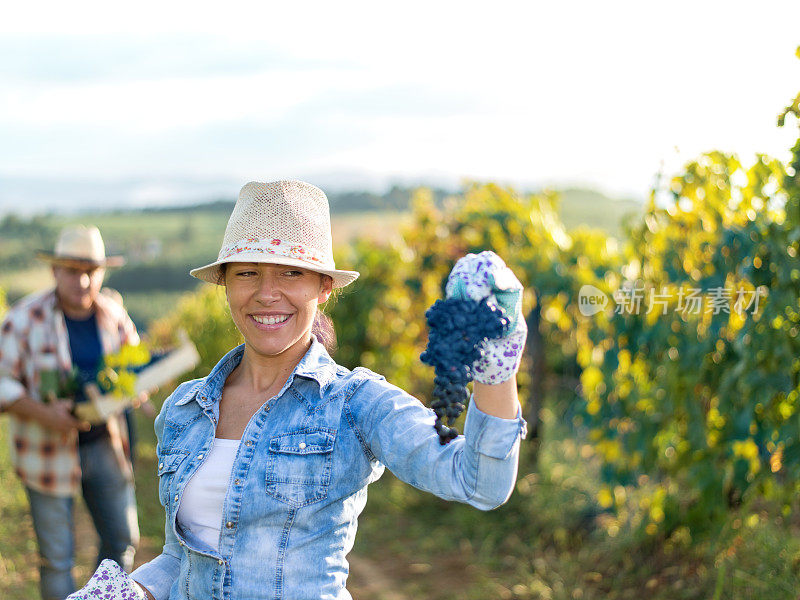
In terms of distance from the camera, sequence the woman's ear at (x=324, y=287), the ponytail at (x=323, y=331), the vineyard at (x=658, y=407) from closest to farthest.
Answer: the woman's ear at (x=324, y=287) → the ponytail at (x=323, y=331) → the vineyard at (x=658, y=407)

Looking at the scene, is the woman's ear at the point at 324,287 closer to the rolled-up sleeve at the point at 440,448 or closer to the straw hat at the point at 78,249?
the rolled-up sleeve at the point at 440,448

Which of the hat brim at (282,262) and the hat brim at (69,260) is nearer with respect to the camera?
the hat brim at (282,262)

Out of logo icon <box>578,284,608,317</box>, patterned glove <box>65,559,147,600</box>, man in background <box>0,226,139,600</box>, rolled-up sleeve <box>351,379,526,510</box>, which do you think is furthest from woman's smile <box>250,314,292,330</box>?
logo icon <box>578,284,608,317</box>

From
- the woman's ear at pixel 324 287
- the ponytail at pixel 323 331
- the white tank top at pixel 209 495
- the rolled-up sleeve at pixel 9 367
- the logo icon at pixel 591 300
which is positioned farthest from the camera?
the logo icon at pixel 591 300

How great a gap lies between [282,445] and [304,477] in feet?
0.25

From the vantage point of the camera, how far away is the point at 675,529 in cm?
356

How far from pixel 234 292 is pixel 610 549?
2.82 metres

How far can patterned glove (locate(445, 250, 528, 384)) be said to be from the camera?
1.21 meters

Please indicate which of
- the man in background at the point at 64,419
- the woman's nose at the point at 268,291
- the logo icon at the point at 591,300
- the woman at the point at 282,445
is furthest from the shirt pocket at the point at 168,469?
the logo icon at the point at 591,300

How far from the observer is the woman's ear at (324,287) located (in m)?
1.65

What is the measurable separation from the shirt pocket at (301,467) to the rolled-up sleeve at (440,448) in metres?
0.08

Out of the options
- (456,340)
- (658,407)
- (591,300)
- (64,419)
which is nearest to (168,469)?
(456,340)

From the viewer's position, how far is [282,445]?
147 centimetres

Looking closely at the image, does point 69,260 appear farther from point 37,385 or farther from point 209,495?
point 209,495
